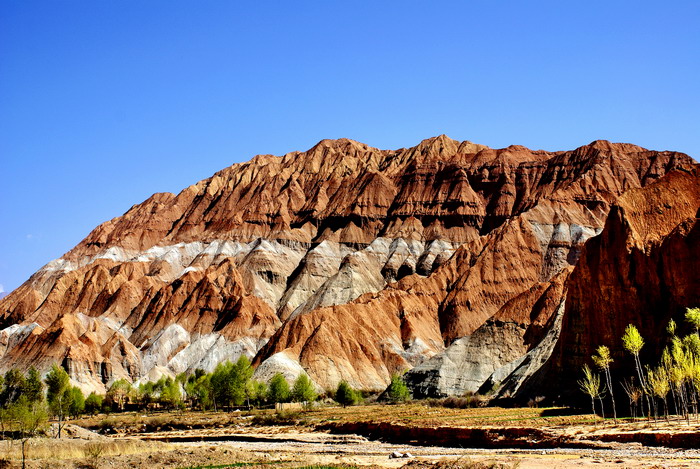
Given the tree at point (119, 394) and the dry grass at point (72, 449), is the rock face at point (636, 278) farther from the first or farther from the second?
the tree at point (119, 394)

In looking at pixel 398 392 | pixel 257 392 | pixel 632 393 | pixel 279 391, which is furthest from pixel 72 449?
pixel 257 392

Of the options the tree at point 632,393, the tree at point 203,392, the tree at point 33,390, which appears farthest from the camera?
the tree at point 203,392

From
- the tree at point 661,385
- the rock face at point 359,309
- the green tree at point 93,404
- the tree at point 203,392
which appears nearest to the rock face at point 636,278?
the tree at point 661,385

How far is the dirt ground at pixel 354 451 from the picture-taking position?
35.2 metres

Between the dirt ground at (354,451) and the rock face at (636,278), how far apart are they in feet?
34.7

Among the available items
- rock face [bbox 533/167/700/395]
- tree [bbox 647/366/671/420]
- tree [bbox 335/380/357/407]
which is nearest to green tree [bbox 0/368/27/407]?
tree [bbox 335/380/357/407]

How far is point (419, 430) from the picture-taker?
5450 cm

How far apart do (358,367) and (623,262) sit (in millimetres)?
68233

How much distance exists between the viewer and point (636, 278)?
235 feet

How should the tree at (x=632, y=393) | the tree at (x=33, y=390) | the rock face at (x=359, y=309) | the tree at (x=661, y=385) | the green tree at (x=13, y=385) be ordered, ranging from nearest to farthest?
the tree at (x=661, y=385)
the tree at (x=632, y=393)
the tree at (x=33, y=390)
the green tree at (x=13, y=385)
the rock face at (x=359, y=309)

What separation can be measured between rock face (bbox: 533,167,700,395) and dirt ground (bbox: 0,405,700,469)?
10571 millimetres

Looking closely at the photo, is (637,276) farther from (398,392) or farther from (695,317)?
(398,392)

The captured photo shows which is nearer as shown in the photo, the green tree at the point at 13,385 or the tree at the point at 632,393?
the tree at the point at 632,393

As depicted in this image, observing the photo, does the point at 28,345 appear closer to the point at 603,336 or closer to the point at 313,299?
the point at 313,299
